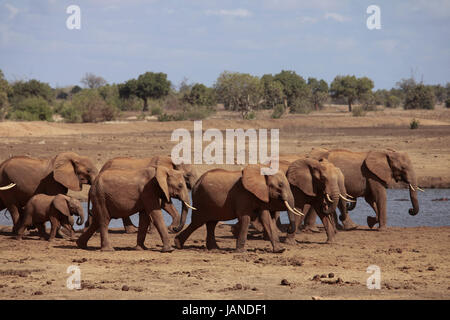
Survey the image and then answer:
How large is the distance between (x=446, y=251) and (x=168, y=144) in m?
25.4

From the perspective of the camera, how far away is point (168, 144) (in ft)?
125

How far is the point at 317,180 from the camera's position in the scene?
47.9ft

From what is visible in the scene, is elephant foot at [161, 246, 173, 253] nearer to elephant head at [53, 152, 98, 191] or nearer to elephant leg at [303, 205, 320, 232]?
elephant head at [53, 152, 98, 191]

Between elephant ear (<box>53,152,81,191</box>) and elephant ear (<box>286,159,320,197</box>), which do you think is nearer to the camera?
elephant ear (<box>286,159,320,197</box>)

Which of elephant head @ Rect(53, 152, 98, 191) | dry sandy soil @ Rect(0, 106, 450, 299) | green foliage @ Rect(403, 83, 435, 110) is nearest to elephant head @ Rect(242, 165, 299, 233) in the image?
dry sandy soil @ Rect(0, 106, 450, 299)

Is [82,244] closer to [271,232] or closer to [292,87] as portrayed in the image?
[271,232]

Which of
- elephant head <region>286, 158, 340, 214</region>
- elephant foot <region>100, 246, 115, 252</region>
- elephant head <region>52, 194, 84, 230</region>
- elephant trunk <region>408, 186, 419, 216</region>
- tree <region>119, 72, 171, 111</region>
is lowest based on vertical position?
elephant foot <region>100, 246, 115, 252</region>

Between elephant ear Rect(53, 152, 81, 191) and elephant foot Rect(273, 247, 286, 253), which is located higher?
elephant ear Rect(53, 152, 81, 191)

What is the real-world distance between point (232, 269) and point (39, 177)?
215 inches

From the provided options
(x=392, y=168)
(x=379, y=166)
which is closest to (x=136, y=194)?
(x=379, y=166)

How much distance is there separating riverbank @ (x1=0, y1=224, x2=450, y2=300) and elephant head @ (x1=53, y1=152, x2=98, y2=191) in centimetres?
121

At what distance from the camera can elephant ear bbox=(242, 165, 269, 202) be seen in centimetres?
1316

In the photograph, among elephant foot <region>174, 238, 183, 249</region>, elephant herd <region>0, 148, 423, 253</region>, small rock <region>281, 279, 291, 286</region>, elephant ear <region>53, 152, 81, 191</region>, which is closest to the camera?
small rock <region>281, 279, 291, 286</region>
